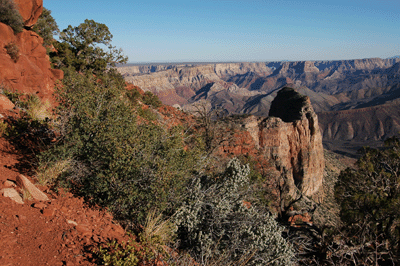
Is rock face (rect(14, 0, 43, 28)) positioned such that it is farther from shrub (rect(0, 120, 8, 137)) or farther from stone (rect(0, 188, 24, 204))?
stone (rect(0, 188, 24, 204))

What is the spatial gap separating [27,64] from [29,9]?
495cm

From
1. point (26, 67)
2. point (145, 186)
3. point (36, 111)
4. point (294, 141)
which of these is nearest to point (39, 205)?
point (145, 186)

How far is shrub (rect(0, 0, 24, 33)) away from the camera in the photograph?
44.2 ft

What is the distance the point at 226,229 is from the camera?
7348mm

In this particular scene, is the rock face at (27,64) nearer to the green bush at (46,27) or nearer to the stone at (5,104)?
the stone at (5,104)

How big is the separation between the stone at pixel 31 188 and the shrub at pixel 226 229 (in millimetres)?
3572

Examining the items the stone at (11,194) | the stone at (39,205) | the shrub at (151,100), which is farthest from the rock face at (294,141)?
the stone at (11,194)

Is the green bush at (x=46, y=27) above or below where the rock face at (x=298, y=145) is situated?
above

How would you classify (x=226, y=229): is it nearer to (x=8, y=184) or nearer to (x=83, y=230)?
(x=83, y=230)

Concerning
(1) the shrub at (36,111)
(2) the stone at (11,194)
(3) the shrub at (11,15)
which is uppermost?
(3) the shrub at (11,15)

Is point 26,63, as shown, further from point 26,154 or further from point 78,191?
point 78,191

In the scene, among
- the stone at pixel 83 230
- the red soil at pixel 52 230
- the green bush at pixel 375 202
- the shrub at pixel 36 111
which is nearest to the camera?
the red soil at pixel 52 230

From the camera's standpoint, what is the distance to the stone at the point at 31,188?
5555 mm

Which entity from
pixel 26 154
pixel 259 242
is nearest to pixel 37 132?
pixel 26 154
